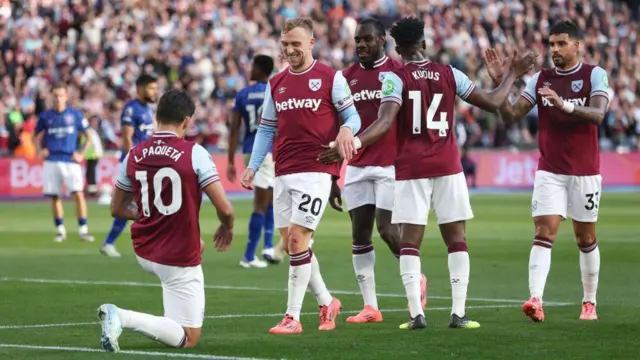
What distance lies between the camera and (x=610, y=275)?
15.1m

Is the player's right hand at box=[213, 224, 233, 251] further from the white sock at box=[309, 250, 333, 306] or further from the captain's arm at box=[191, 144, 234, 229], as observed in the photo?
the white sock at box=[309, 250, 333, 306]

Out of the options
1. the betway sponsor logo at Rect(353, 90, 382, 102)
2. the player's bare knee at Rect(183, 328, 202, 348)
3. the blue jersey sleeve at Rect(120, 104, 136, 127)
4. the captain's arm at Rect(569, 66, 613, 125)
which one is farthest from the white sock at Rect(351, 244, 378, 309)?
the blue jersey sleeve at Rect(120, 104, 136, 127)

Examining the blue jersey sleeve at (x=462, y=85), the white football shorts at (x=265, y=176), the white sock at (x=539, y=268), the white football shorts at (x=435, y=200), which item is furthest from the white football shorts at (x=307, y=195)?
the white football shorts at (x=265, y=176)

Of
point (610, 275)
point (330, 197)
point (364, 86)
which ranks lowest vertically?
point (610, 275)

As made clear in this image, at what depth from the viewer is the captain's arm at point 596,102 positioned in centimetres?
1084

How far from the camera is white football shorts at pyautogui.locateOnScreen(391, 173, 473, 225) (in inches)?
412

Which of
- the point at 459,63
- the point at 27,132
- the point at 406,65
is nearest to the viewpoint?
the point at 406,65

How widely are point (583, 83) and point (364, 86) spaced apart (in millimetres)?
1862

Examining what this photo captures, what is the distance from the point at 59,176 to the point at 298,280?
11.5 meters

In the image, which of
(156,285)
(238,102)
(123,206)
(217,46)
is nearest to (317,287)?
(123,206)

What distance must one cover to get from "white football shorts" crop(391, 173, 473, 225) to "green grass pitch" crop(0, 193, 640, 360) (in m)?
0.88

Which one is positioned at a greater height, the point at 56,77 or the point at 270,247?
the point at 56,77

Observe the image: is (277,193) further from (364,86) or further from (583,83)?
(583,83)

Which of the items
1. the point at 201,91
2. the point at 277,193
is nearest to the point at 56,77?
the point at 201,91
